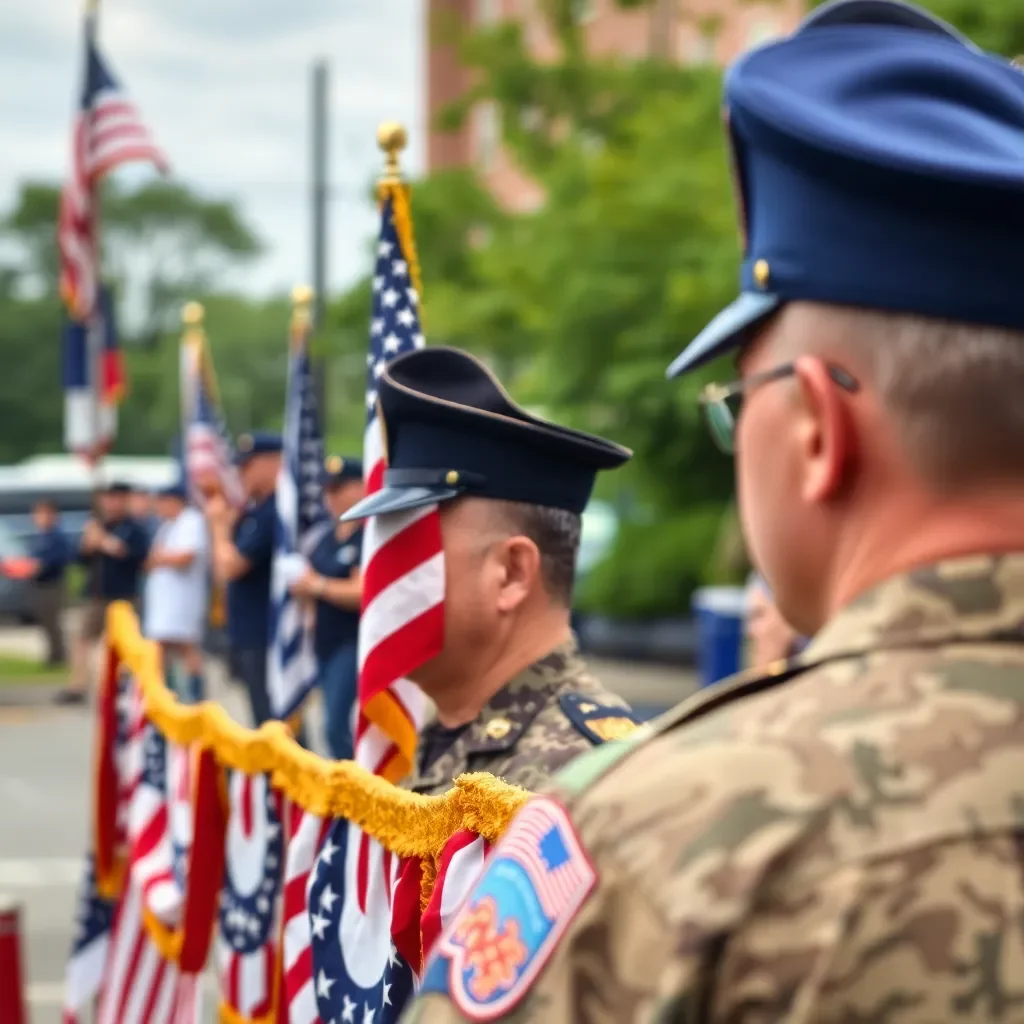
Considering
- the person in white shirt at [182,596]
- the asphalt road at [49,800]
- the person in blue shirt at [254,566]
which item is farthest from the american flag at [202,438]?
the person in blue shirt at [254,566]

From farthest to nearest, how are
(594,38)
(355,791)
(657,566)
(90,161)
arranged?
(594,38) → (657,566) → (90,161) → (355,791)

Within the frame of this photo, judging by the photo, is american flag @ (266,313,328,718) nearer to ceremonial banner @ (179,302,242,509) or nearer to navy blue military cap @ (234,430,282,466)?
navy blue military cap @ (234,430,282,466)

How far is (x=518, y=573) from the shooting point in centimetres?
338

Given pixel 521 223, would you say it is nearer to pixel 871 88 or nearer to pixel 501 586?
pixel 501 586

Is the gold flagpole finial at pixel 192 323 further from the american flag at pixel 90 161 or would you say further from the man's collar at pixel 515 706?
the man's collar at pixel 515 706

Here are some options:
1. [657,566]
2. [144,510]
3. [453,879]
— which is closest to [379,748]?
[453,879]

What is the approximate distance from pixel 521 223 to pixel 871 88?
18.2 m

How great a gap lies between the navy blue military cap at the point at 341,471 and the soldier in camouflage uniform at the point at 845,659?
8.05 meters

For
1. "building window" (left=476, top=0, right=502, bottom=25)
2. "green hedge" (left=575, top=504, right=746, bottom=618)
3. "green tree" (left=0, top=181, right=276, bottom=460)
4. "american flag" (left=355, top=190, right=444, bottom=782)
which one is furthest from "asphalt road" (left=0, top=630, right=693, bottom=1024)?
"green tree" (left=0, top=181, right=276, bottom=460)

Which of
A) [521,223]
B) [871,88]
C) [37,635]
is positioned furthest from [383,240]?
[37,635]

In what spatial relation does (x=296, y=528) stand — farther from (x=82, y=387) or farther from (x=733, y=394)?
(x=733, y=394)

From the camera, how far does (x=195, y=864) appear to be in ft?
14.3

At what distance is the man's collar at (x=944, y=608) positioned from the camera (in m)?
1.35

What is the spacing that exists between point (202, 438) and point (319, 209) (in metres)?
8.25
